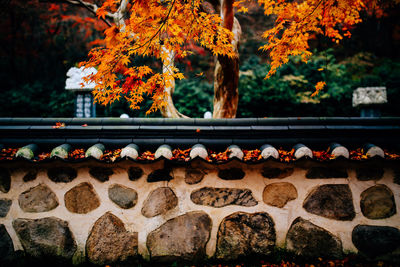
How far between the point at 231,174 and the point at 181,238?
1.07 m

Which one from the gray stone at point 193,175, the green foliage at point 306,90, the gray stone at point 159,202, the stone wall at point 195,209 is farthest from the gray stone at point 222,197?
the green foliage at point 306,90

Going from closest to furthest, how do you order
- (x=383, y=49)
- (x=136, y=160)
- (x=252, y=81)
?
(x=136, y=160) → (x=252, y=81) → (x=383, y=49)

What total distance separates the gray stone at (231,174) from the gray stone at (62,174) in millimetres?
1983

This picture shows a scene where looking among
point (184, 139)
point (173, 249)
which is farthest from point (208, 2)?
point (173, 249)

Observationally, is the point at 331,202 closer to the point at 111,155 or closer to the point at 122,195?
the point at 122,195

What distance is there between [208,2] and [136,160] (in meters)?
4.24

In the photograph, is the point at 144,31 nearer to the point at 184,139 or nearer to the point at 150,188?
the point at 184,139

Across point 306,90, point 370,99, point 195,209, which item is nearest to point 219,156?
point 195,209

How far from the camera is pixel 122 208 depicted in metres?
3.39

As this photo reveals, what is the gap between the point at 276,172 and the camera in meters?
3.40

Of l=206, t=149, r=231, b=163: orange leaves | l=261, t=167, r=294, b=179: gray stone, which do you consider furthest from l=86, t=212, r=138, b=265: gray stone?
l=261, t=167, r=294, b=179: gray stone

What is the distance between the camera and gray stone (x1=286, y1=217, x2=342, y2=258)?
10.8 feet

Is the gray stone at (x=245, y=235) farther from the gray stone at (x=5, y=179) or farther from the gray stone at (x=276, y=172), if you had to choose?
the gray stone at (x=5, y=179)

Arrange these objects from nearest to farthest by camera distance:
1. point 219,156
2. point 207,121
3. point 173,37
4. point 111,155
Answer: point 219,156 < point 111,155 < point 207,121 < point 173,37
